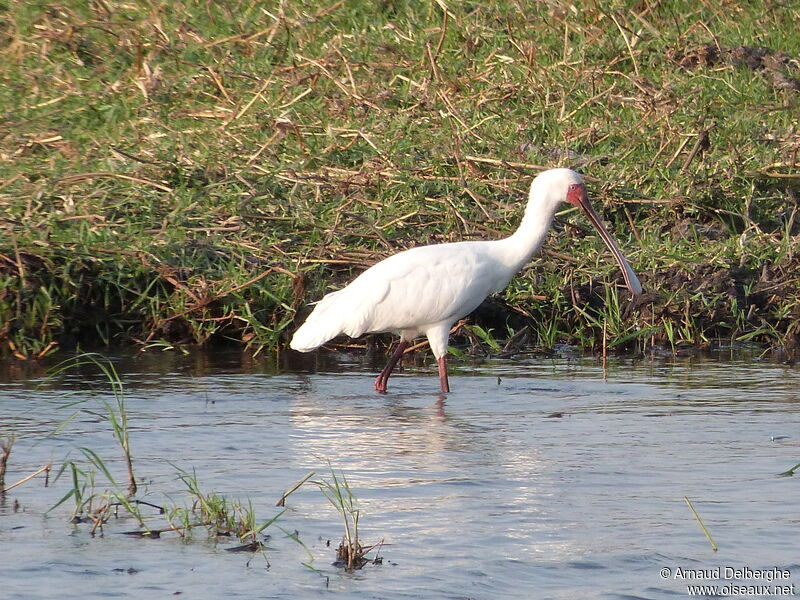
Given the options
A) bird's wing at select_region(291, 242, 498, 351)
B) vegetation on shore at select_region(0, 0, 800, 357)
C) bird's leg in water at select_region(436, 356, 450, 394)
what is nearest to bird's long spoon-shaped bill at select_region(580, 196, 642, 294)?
vegetation on shore at select_region(0, 0, 800, 357)

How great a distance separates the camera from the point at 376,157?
10.6 meters

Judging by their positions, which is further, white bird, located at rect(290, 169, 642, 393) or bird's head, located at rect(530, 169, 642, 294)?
bird's head, located at rect(530, 169, 642, 294)

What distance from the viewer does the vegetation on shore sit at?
9.09 meters

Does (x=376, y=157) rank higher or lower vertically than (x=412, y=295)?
higher

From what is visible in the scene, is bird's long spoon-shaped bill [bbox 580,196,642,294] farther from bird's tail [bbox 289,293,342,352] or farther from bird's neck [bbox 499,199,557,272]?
bird's tail [bbox 289,293,342,352]

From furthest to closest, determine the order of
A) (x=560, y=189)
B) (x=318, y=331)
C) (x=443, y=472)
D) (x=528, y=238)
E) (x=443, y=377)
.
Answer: (x=560, y=189) < (x=528, y=238) < (x=318, y=331) < (x=443, y=377) < (x=443, y=472)

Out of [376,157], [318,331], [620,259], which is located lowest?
[318,331]

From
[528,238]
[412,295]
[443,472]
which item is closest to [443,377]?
[412,295]

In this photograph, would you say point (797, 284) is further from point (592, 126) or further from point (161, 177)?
point (161, 177)

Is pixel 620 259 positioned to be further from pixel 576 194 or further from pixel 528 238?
pixel 528 238

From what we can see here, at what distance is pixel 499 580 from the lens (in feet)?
15.4

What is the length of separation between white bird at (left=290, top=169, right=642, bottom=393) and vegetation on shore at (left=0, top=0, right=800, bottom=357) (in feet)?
2.92

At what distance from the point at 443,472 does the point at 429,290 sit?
6.72ft

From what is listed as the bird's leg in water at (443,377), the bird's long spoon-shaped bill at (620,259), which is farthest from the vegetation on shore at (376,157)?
the bird's leg in water at (443,377)
